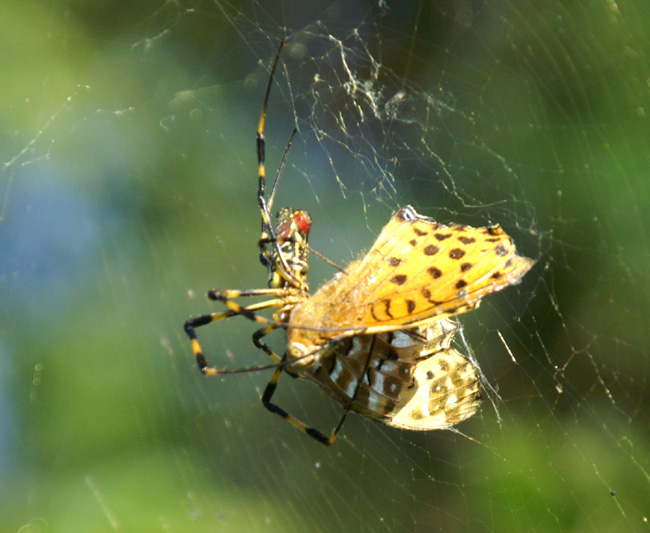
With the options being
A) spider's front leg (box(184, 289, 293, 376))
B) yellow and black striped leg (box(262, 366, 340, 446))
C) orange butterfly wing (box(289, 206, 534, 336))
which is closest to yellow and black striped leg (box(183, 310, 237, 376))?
spider's front leg (box(184, 289, 293, 376))

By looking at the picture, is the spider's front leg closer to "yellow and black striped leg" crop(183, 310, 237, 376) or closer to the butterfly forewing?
"yellow and black striped leg" crop(183, 310, 237, 376)

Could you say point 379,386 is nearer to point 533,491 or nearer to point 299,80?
point 533,491

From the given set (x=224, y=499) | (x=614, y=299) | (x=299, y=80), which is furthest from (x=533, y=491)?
(x=299, y=80)

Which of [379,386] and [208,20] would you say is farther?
[208,20]

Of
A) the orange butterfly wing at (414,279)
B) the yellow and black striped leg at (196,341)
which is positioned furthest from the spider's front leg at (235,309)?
the orange butterfly wing at (414,279)

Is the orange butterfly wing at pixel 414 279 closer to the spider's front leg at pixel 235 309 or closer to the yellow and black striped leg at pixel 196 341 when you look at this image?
the spider's front leg at pixel 235 309

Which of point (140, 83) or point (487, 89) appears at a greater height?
point (140, 83)
